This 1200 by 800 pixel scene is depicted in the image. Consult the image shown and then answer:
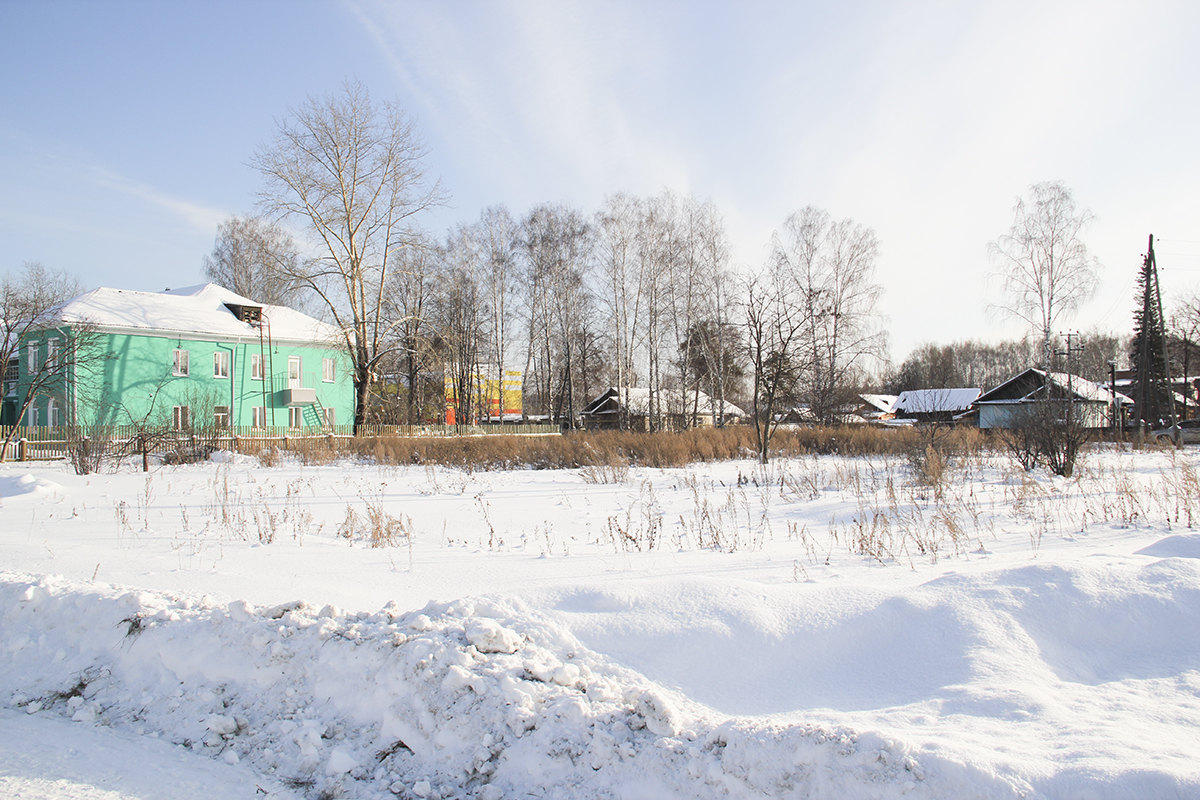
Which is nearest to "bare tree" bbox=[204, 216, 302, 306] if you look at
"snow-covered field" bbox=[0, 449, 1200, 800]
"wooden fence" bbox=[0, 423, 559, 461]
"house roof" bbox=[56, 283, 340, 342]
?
"house roof" bbox=[56, 283, 340, 342]

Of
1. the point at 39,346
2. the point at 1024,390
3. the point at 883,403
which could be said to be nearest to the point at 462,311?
the point at 39,346

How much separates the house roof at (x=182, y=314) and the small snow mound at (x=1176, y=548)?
1045 inches

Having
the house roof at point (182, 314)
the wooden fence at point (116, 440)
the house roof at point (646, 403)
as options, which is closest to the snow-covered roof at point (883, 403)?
the house roof at point (646, 403)

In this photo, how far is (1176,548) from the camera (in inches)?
192

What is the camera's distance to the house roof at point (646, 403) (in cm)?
3426

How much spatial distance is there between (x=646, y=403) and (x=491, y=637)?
3778 centimetres

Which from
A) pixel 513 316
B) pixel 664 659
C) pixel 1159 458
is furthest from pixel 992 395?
pixel 664 659

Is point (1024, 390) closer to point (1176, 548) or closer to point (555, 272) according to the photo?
point (555, 272)

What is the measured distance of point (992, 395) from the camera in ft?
139

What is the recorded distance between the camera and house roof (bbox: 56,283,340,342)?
28.6 meters

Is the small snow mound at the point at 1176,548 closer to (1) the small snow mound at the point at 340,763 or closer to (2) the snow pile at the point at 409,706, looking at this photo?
(2) the snow pile at the point at 409,706

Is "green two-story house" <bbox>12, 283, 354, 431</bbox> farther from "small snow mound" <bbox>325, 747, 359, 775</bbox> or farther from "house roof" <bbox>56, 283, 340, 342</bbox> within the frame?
"small snow mound" <bbox>325, 747, 359, 775</bbox>

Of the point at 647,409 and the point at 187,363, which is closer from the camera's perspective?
the point at 187,363

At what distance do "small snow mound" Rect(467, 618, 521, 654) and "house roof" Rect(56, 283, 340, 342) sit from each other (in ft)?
84.2
